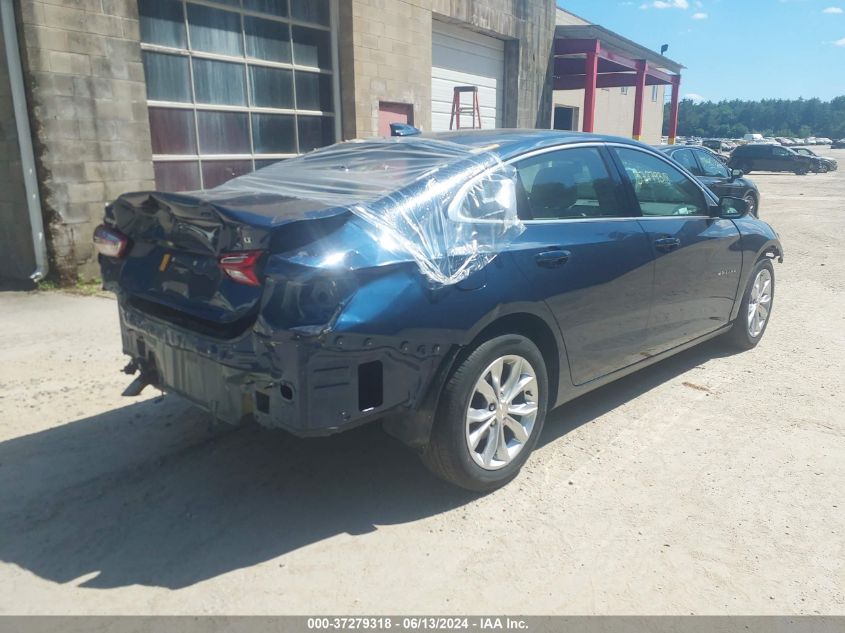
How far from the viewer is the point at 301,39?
10.5m

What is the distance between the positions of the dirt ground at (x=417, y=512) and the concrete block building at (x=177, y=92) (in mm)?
3284

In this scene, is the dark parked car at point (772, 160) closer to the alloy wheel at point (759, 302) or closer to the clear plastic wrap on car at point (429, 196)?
A: the alloy wheel at point (759, 302)

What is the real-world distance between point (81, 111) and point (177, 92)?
1467 mm

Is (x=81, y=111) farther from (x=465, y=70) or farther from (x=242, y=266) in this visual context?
(x=465, y=70)

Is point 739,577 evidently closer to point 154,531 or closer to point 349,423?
point 349,423

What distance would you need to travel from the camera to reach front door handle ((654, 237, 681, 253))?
4293mm

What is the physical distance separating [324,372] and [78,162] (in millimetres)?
6257

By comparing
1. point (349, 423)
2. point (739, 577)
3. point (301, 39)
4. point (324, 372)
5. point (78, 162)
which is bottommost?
point (739, 577)

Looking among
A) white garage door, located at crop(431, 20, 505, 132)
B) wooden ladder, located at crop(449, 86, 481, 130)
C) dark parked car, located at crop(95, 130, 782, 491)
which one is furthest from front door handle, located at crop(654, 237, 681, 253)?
wooden ladder, located at crop(449, 86, 481, 130)

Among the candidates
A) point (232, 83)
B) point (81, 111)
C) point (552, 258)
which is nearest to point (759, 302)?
point (552, 258)

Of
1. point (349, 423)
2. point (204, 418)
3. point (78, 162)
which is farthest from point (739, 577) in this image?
point (78, 162)

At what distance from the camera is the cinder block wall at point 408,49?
441 inches

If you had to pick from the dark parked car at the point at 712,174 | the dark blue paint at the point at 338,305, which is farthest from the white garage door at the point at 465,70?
the dark blue paint at the point at 338,305

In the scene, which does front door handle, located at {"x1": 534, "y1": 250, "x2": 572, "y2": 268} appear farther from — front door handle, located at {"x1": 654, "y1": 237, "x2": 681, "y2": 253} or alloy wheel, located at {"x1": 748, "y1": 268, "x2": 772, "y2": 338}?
alloy wheel, located at {"x1": 748, "y1": 268, "x2": 772, "y2": 338}
